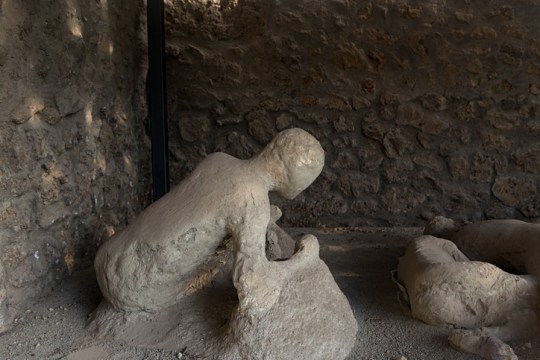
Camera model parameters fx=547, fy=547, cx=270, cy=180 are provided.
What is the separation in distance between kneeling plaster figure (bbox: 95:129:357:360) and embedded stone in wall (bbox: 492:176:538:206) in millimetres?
2230

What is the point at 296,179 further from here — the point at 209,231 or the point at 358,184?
the point at 358,184

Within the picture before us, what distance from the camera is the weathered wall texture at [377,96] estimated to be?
12.4 ft

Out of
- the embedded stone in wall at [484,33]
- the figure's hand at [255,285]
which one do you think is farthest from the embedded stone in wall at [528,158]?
the figure's hand at [255,285]

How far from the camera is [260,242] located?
197cm

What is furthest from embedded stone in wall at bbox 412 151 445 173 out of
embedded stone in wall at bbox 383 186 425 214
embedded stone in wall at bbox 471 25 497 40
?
embedded stone in wall at bbox 471 25 497 40

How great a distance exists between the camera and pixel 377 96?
391cm

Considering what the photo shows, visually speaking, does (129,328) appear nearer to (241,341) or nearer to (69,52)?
(241,341)

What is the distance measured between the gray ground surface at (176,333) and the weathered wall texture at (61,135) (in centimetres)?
14

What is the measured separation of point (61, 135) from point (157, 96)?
4.11 feet

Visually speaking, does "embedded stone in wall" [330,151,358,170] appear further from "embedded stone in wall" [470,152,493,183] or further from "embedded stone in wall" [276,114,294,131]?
"embedded stone in wall" [470,152,493,183]

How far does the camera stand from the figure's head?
6.79 feet

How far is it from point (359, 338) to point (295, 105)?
218 centimetres

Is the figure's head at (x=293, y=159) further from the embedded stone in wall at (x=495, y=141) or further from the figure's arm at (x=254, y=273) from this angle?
the embedded stone in wall at (x=495, y=141)

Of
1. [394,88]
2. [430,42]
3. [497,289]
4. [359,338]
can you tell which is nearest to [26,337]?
[359,338]
